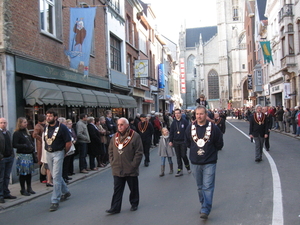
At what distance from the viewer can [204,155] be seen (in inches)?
195

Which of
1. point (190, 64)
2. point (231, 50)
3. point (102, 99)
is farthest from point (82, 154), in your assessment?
point (190, 64)

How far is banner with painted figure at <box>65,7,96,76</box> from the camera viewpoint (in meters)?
11.5

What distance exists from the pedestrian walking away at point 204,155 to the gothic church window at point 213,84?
238 feet

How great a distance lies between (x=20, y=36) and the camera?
9312mm

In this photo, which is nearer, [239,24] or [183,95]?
[239,24]

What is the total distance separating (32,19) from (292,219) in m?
9.08

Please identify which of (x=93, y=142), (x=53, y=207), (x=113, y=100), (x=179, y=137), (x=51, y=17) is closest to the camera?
(x=53, y=207)

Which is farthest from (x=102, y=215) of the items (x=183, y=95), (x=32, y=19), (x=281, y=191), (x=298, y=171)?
(x=183, y=95)

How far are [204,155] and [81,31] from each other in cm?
823

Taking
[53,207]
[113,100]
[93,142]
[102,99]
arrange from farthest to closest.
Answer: [113,100]
[102,99]
[93,142]
[53,207]

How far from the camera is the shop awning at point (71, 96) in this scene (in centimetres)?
1080

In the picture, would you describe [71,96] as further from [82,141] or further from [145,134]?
[145,134]

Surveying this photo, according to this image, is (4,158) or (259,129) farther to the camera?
(259,129)

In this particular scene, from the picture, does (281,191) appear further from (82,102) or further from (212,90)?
(212,90)
